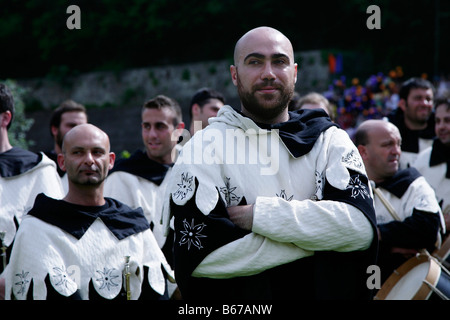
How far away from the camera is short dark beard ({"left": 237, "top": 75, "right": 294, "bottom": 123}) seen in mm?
3281

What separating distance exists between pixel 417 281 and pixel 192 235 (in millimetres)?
2513

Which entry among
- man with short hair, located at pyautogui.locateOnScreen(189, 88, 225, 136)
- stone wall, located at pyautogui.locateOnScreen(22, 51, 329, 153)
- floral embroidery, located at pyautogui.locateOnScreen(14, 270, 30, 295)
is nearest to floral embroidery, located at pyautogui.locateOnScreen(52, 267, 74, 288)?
floral embroidery, located at pyautogui.locateOnScreen(14, 270, 30, 295)

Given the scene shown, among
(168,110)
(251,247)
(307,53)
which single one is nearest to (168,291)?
(168,110)

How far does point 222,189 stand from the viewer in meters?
3.14

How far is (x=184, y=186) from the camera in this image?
10.3 ft

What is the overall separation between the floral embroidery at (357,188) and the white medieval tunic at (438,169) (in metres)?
3.16

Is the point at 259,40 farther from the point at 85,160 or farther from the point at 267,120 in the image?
the point at 85,160

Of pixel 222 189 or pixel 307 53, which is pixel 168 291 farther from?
pixel 307 53

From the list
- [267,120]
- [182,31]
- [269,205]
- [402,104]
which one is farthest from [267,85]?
[182,31]

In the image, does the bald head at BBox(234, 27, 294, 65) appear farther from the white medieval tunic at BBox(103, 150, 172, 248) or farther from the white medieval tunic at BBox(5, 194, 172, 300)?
the white medieval tunic at BBox(103, 150, 172, 248)

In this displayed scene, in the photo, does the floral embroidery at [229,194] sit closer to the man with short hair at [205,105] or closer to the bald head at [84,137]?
the bald head at [84,137]

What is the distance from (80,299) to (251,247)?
1573mm

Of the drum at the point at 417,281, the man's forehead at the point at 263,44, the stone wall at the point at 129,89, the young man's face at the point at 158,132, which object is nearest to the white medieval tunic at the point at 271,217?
the man's forehead at the point at 263,44

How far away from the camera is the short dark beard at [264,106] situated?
328 cm
